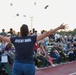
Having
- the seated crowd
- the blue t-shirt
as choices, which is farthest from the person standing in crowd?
the seated crowd

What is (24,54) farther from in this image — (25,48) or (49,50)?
(49,50)

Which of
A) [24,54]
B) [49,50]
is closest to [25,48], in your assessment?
[24,54]

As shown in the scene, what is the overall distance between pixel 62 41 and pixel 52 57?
4.10 metres

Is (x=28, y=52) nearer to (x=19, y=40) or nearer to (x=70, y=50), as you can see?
(x=19, y=40)

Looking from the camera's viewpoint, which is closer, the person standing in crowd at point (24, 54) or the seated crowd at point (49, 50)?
the person standing in crowd at point (24, 54)

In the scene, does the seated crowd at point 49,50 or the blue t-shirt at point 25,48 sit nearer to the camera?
the blue t-shirt at point 25,48

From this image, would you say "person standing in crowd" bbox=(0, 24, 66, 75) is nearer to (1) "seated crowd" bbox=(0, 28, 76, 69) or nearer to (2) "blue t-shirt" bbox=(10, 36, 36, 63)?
(2) "blue t-shirt" bbox=(10, 36, 36, 63)

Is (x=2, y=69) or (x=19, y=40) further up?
(x=19, y=40)

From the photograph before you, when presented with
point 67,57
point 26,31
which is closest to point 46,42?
point 67,57

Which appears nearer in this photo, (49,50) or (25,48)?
(25,48)

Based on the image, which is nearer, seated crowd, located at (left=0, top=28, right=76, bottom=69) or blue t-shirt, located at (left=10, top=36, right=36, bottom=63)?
blue t-shirt, located at (left=10, top=36, right=36, bottom=63)

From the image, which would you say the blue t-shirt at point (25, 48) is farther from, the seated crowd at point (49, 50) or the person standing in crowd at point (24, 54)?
the seated crowd at point (49, 50)

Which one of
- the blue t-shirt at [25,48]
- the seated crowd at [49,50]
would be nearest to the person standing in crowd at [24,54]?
the blue t-shirt at [25,48]

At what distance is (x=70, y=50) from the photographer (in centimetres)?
2131
